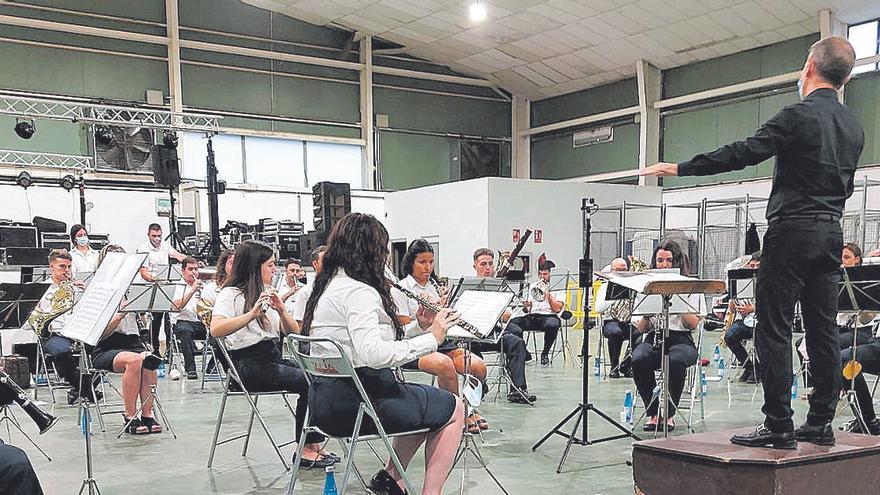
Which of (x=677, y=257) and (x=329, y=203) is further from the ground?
(x=329, y=203)

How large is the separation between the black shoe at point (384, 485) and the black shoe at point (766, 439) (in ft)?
5.14

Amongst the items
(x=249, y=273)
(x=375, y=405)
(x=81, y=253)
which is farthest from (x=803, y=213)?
(x=81, y=253)

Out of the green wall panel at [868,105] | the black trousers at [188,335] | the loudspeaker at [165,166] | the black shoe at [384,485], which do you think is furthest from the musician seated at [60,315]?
the green wall panel at [868,105]

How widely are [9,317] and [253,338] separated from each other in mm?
2189

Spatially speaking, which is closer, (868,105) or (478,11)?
(868,105)

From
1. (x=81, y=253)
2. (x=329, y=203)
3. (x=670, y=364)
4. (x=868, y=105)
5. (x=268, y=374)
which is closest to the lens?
(x=268, y=374)

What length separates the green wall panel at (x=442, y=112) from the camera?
1720 cm

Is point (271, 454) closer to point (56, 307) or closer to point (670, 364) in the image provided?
point (56, 307)

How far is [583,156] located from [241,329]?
14188 millimetres

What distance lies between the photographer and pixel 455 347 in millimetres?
5199

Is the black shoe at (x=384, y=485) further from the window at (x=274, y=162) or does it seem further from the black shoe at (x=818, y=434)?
the window at (x=274, y=162)

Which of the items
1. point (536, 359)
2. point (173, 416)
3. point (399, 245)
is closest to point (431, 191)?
point (399, 245)

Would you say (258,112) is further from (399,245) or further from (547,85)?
(547,85)

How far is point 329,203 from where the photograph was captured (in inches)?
492
